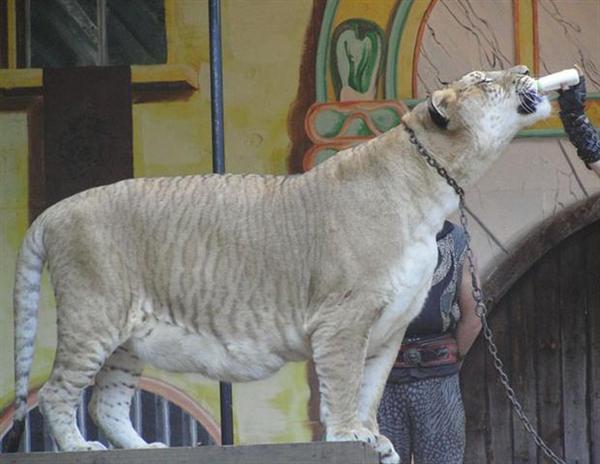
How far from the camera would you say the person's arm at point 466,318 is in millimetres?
6668

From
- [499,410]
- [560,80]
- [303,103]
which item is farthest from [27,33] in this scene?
[560,80]

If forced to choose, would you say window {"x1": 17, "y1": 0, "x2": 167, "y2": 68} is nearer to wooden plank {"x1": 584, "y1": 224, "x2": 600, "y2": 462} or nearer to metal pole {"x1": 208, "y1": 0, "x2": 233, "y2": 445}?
metal pole {"x1": 208, "y1": 0, "x2": 233, "y2": 445}

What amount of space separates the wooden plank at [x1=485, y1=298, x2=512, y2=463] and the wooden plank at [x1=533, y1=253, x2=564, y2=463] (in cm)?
15

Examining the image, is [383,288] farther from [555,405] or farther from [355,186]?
[555,405]

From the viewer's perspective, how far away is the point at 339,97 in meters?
8.30

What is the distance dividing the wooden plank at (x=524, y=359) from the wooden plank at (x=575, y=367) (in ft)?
0.49

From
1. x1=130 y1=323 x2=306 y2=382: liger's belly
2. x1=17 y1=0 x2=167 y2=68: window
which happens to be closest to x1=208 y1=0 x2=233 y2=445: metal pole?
x1=130 y1=323 x2=306 y2=382: liger's belly

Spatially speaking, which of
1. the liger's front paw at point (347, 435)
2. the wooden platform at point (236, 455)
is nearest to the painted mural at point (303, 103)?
the liger's front paw at point (347, 435)

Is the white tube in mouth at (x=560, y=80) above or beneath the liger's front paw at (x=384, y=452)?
above

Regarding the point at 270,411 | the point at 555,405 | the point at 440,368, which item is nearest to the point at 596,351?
the point at 555,405

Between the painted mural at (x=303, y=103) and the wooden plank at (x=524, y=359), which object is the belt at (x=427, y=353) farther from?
the wooden plank at (x=524, y=359)

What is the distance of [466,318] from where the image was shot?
6.69 metres

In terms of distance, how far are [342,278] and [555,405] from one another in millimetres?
3356

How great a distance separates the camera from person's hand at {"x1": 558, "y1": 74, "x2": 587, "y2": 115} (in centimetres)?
566
